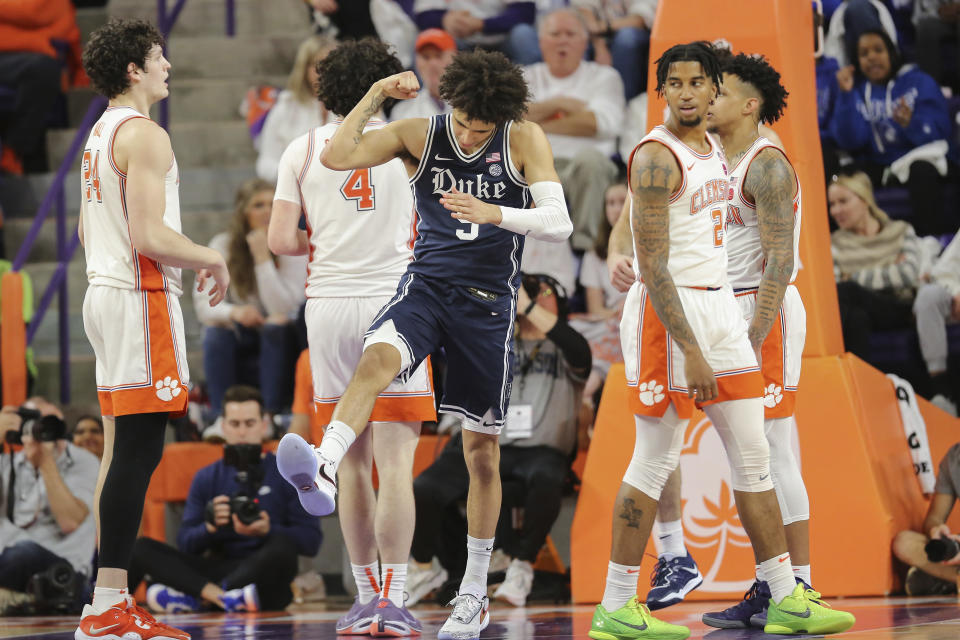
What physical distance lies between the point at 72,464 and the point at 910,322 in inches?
203

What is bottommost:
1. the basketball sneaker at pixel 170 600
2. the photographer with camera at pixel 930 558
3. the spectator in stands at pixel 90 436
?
the basketball sneaker at pixel 170 600

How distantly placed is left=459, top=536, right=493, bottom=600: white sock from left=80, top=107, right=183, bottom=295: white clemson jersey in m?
1.46

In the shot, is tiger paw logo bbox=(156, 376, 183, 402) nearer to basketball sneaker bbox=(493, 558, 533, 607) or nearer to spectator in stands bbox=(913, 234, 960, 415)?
basketball sneaker bbox=(493, 558, 533, 607)

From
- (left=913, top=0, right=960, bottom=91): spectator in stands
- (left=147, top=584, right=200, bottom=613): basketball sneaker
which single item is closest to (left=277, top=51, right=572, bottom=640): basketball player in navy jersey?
(left=147, top=584, right=200, bottom=613): basketball sneaker

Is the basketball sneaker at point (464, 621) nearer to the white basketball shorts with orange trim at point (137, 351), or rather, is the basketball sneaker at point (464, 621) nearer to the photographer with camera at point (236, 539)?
the white basketball shorts with orange trim at point (137, 351)

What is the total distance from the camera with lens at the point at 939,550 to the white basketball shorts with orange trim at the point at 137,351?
3546 mm

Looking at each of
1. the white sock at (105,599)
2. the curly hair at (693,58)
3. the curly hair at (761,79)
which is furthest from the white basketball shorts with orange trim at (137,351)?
the curly hair at (761,79)

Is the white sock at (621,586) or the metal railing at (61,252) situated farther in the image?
the metal railing at (61,252)

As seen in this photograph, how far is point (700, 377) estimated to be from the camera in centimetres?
442

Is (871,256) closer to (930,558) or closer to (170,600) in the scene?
(930,558)

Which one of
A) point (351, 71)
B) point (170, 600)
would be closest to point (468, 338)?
point (351, 71)

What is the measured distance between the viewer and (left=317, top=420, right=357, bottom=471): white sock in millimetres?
4215

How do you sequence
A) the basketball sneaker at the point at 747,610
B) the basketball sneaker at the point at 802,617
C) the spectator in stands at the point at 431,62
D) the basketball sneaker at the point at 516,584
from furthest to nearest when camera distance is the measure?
the spectator in stands at the point at 431,62
the basketball sneaker at the point at 516,584
the basketball sneaker at the point at 747,610
the basketball sneaker at the point at 802,617

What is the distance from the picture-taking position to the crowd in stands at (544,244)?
7156 mm
